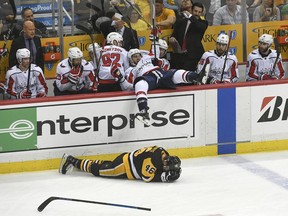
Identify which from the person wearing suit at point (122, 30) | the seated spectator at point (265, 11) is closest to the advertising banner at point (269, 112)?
the person wearing suit at point (122, 30)

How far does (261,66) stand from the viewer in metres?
11.2

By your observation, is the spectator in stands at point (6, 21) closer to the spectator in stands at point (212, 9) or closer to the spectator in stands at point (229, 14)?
the spectator in stands at point (212, 9)

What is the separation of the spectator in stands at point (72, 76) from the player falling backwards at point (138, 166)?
110cm

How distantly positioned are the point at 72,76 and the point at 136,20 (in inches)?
56.9

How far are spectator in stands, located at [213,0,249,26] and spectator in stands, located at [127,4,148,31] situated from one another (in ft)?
3.03

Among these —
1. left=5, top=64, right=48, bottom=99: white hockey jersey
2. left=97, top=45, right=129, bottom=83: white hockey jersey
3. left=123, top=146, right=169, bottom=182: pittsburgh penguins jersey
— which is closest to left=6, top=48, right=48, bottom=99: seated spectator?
left=5, top=64, right=48, bottom=99: white hockey jersey

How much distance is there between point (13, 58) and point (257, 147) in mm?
2802

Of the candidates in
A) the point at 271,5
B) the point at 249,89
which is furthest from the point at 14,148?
the point at 271,5

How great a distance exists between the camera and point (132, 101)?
31.9 ft

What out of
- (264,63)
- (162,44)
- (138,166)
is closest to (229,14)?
(264,63)

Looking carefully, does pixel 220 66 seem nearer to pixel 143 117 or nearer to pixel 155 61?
pixel 155 61

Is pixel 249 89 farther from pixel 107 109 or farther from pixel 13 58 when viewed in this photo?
pixel 13 58

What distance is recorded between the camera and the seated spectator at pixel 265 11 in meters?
11.9

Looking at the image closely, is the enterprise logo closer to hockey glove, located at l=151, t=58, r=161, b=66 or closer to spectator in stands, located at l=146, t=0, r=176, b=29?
hockey glove, located at l=151, t=58, r=161, b=66
